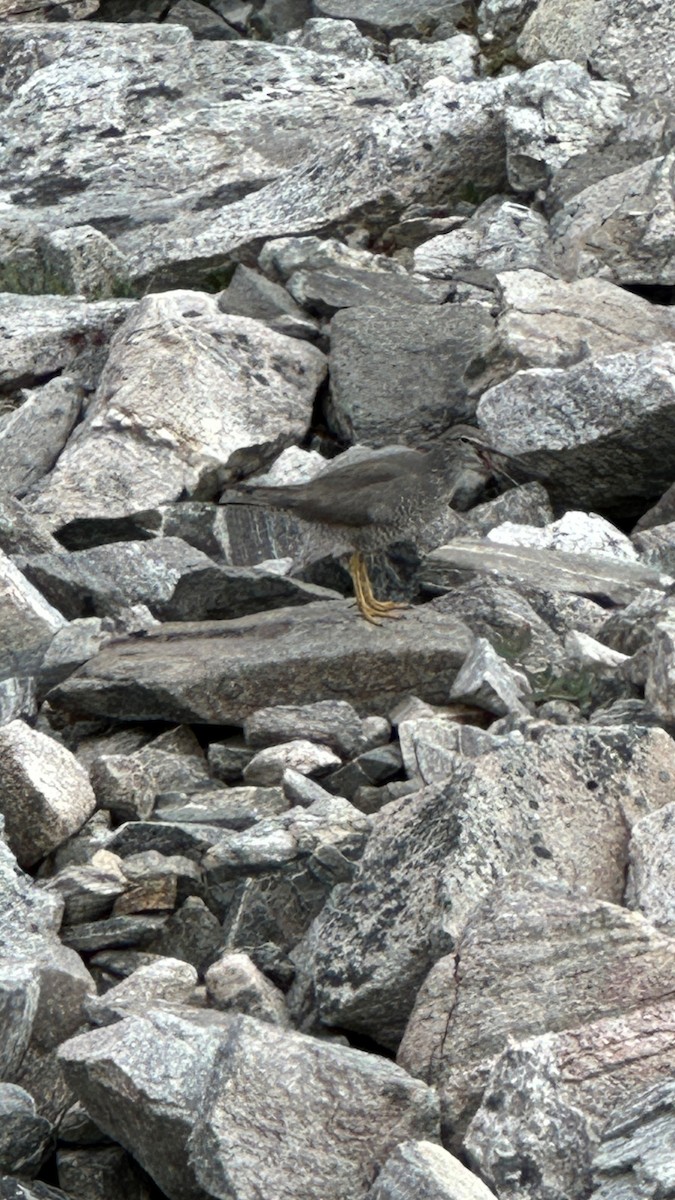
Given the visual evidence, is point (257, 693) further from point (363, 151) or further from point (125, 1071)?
point (363, 151)

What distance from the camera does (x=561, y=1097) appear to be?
5578 millimetres

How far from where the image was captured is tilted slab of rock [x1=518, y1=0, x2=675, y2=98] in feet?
56.0

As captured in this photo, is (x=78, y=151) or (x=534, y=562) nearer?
(x=534, y=562)

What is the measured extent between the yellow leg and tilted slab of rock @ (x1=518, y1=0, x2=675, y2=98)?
7525 mm

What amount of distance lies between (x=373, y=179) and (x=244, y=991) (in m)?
10.5

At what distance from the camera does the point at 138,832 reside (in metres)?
8.16

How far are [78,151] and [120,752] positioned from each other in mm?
10259

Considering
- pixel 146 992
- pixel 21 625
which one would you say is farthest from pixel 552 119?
pixel 146 992

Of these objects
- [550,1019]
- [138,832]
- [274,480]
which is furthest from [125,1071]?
[274,480]

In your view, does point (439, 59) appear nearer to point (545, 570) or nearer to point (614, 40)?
point (614, 40)

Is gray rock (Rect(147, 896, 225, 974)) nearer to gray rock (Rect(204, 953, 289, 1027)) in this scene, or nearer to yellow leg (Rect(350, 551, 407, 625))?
gray rock (Rect(204, 953, 289, 1027))

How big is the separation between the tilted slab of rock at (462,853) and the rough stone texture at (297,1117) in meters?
0.76

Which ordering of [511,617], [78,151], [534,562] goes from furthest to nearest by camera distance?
[78,151] < [534,562] < [511,617]

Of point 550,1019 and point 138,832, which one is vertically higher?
point 550,1019
